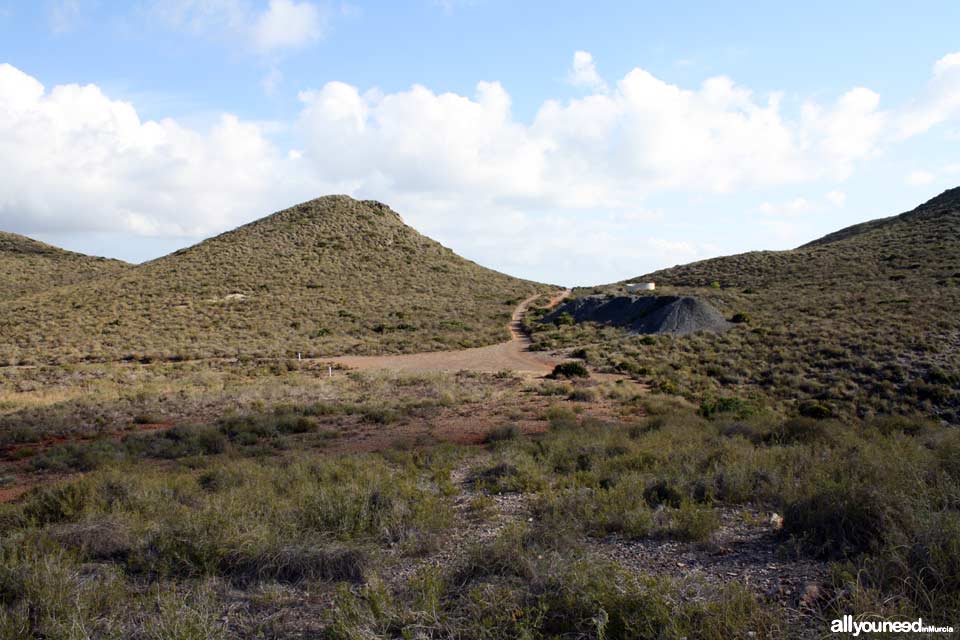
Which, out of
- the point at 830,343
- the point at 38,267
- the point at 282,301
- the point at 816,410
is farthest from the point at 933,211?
the point at 38,267

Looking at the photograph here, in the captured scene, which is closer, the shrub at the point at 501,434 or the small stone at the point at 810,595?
the small stone at the point at 810,595

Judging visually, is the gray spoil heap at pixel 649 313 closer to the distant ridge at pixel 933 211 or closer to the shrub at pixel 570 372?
the shrub at pixel 570 372

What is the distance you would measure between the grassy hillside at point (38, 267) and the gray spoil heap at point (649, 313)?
53.2 m

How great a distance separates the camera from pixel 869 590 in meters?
4.03

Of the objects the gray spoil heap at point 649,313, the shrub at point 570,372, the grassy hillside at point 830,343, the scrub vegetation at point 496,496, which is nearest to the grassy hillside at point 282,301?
the gray spoil heap at point 649,313

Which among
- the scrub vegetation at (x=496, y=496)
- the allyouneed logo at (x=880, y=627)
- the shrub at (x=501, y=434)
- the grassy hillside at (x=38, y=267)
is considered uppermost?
the grassy hillside at (x=38, y=267)

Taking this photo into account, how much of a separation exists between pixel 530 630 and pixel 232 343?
35.9m

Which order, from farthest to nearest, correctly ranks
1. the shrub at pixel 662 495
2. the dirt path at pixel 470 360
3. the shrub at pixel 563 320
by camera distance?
the shrub at pixel 563 320 < the dirt path at pixel 470 360 < the shrub at pixel 662 495

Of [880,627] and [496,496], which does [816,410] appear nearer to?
[496,496]

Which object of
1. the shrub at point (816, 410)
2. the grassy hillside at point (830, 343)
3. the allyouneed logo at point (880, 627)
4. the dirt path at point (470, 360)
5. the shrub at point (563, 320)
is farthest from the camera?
the shrub at point (563, 320)

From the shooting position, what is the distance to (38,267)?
2739 inches

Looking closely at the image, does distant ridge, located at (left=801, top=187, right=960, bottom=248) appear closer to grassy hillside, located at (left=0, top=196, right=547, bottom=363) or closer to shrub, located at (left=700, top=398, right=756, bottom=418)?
grassy hillside, located at (left=0, top=196, right=547, bottom=363)

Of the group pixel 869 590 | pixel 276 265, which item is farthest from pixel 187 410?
pixel 276 265

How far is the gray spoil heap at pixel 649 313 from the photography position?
1328 inches
